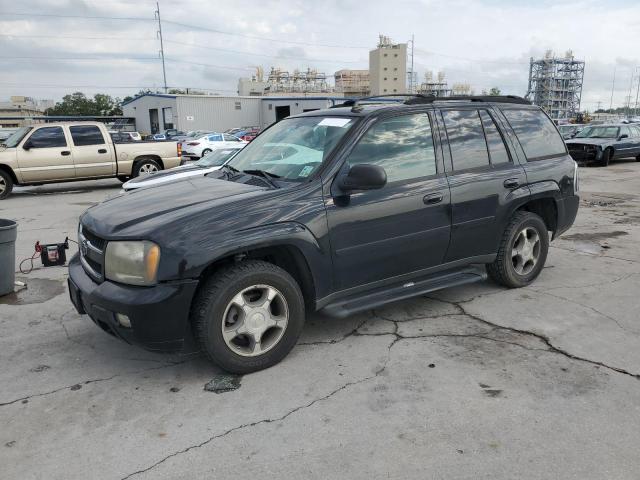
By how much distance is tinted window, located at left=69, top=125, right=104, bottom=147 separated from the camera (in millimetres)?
13117

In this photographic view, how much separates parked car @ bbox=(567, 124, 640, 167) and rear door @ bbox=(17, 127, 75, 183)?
1678 centimetres

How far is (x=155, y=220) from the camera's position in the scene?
3.27 metres

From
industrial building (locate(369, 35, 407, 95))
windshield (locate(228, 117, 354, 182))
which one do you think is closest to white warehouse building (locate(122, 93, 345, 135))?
windshield (locate(228, 117, 354, 182))

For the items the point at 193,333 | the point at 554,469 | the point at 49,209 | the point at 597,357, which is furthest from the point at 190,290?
the point at 49,209

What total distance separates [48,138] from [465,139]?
38.6 ft

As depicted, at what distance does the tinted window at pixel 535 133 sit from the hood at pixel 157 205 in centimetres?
271

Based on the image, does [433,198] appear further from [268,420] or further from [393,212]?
[268,420]

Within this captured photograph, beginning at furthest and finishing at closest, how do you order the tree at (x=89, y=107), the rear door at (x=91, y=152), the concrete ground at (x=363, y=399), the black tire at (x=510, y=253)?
the tree at (x=89, y=107)
the rear door at (x=91, y=152)
the black tire at (x=510, y=253)
the concrete ground at (x=363, y=399)

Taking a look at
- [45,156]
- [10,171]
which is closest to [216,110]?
[45,156]

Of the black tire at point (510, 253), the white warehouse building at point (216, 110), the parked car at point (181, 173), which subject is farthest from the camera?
the white warehouse building at point (216, 110)

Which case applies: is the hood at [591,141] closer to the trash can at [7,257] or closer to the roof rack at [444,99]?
the roof rack at [444,99]

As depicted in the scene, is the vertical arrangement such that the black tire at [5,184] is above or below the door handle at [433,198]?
below

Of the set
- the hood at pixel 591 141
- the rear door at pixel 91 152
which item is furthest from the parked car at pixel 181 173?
the hood at pixel 591 141

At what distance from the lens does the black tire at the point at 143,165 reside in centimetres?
1386
